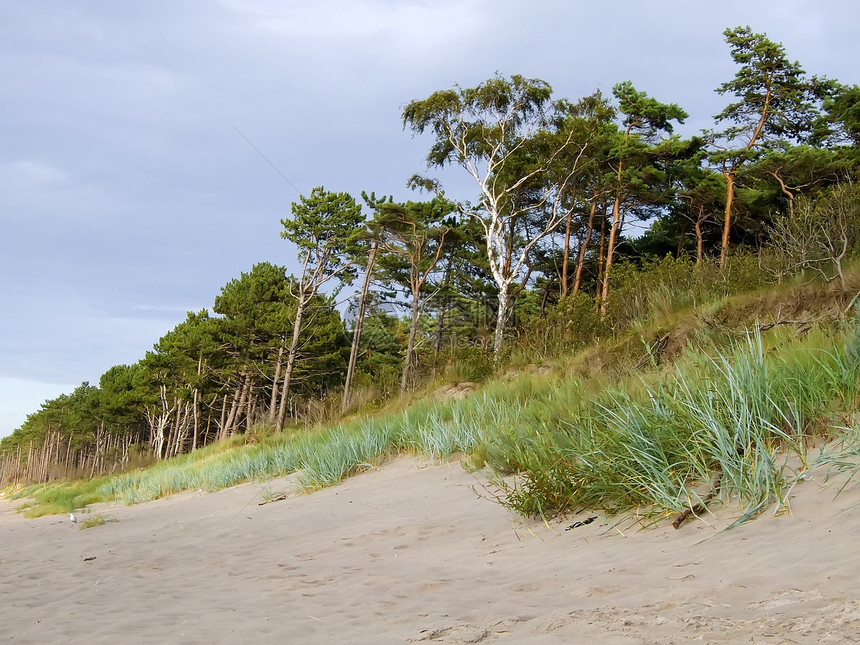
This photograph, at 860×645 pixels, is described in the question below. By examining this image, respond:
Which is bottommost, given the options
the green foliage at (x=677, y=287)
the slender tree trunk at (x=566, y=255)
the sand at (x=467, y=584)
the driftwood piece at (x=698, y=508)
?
the sand at (x=467, y=584)

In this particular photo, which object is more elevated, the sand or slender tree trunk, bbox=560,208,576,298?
slender tree trunk, bbox=560,208,576,298

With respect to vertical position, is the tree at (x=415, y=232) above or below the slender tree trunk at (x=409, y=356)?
above

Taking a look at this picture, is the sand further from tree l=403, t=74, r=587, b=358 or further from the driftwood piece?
tree l=403, t=74, r=587, b=358

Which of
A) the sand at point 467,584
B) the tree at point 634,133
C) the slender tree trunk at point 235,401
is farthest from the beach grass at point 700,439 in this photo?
the slender tree trunk at point 235,401

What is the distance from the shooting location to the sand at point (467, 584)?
2.18 metres

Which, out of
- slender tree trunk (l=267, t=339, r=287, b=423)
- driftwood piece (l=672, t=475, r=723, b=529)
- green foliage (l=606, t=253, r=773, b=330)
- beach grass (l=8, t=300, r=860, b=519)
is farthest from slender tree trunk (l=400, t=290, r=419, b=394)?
driftwood piece (l=672, t=475, r=723, b=529)

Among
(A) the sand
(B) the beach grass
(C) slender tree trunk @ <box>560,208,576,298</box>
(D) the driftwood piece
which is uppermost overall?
(C) slender tree trunk @ <box>560,208,576,298</box>

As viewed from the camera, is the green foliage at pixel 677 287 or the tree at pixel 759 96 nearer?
the green foliage at pixel 677 287

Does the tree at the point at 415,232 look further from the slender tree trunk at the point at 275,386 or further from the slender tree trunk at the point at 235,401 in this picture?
the slender tree trunk at the point at 235,401

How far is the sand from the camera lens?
2.18m

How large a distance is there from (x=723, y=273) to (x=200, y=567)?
33.1 ft

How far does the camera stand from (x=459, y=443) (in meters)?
7.14

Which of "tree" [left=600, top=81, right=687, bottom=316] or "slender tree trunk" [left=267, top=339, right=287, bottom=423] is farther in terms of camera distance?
"slender tree trunk" [left=267, top=339, right=287, bottom=423]

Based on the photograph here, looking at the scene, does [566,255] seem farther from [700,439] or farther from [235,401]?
[700,439]
